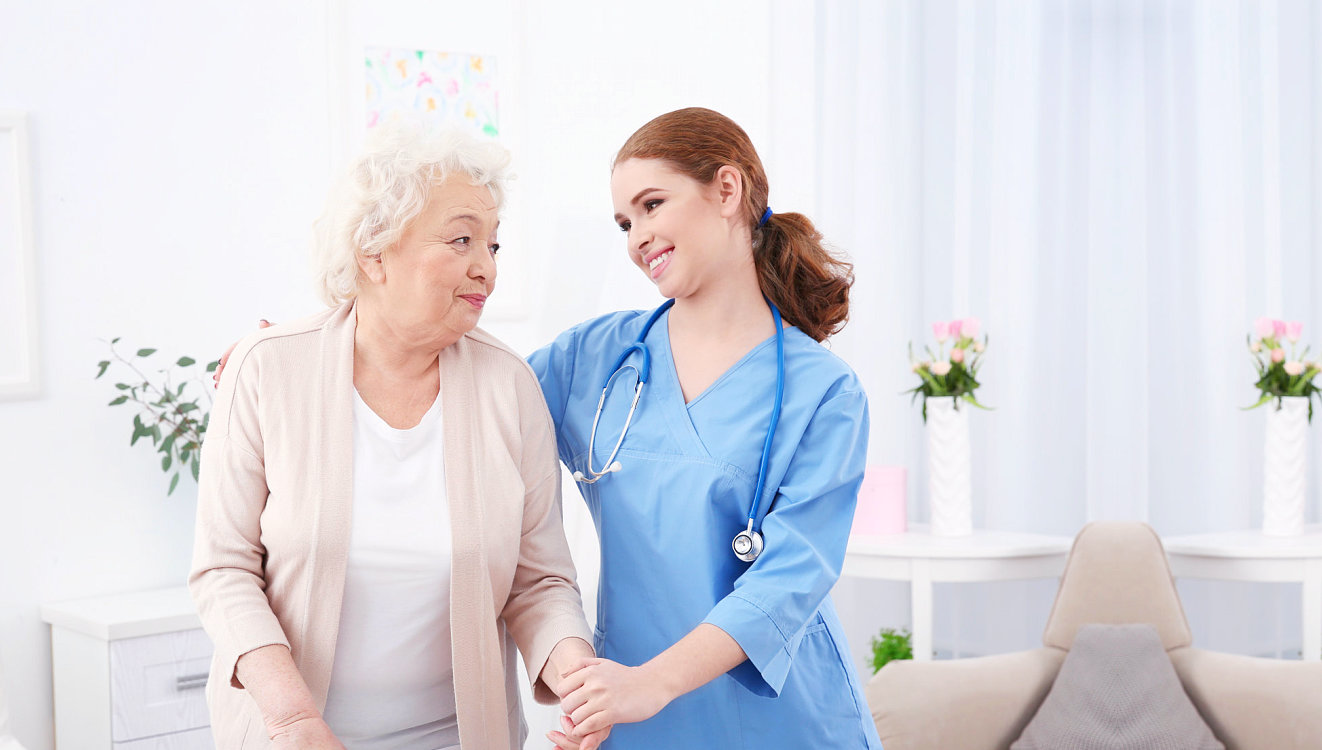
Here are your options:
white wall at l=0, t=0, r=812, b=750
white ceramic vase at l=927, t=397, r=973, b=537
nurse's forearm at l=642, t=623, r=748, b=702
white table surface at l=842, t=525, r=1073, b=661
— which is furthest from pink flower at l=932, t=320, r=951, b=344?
nurse's forearm at l=642, t=623, r=748, b=702

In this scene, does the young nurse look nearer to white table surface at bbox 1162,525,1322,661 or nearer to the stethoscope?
the stethoscope

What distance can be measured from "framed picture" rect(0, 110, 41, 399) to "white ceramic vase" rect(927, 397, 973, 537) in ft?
7.34

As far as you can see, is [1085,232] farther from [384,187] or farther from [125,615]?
[125,615]

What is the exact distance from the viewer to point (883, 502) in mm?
3061

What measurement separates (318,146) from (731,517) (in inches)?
77.2

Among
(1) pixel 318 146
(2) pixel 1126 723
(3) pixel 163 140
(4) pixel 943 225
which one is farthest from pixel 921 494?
(3) pixel 163 140

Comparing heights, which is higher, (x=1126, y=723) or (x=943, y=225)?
(x=943, y=225)

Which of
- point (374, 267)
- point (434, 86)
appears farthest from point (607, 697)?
point (434, 86)

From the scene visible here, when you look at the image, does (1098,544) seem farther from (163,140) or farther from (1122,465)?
(163,140)

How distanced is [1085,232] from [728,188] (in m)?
2.07

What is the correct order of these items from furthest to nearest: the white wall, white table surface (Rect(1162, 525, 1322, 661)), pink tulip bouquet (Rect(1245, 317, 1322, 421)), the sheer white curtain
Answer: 1. the sheer white curtain
2. pink tulip bouquet (Rect(1245, 317, 1322, 421))
3. white table surface (Rect(1162, 525, 1322, 661))
4. the white wall

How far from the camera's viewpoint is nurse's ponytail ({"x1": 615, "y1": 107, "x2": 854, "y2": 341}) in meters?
1.52

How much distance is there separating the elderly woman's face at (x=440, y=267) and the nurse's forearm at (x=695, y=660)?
18.6 inches

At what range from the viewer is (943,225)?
135 inches
